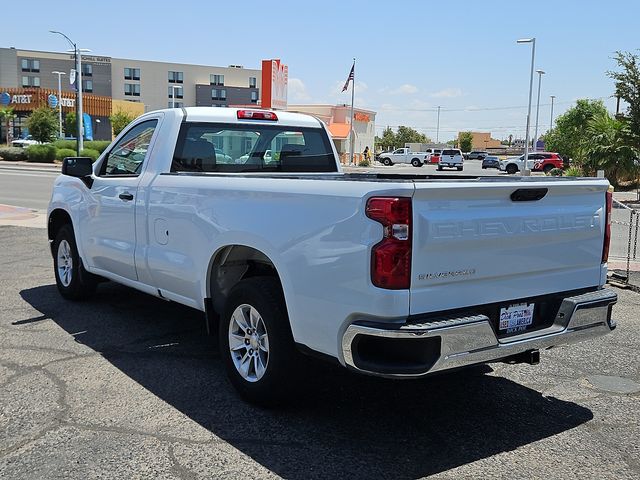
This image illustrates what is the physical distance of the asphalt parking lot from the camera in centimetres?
373

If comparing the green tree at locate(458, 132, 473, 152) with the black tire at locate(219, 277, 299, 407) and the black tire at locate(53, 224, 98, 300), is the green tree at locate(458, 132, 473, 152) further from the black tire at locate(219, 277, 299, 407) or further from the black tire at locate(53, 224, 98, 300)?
the black tire at locate(219, 277, 299, 407)

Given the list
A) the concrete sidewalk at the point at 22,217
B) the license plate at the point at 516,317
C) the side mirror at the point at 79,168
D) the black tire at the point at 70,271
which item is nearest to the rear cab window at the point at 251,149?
the side mirror at the point at 79,168

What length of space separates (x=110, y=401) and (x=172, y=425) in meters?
0.63

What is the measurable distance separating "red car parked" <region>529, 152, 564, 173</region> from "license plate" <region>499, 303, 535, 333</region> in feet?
193

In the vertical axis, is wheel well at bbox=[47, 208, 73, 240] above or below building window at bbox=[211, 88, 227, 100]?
below

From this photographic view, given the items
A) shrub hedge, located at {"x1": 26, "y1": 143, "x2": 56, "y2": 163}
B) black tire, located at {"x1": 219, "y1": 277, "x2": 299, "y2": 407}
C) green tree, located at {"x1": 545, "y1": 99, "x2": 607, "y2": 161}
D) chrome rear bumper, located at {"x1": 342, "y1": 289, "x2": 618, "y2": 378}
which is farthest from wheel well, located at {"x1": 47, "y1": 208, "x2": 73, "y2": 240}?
green tree, located at {"x1": 545, "y1": 99, "x2": 607, "y2": 161}

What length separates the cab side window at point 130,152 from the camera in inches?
238

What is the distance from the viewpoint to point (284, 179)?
4215mm

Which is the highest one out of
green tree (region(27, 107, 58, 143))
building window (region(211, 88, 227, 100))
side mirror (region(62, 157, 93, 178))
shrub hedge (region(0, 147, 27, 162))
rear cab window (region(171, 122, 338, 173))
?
building window (region(211, 88, 227, 100))

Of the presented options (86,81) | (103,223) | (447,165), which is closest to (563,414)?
(103,223)

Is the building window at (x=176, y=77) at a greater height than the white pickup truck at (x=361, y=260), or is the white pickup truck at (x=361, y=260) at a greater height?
the building window at (x=176, y=77)

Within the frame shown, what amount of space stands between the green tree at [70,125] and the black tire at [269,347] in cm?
7309

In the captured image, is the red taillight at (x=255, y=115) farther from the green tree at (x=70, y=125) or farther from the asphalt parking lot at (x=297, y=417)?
the green tree at (x=70, y=125)

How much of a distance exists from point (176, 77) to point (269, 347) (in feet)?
353
